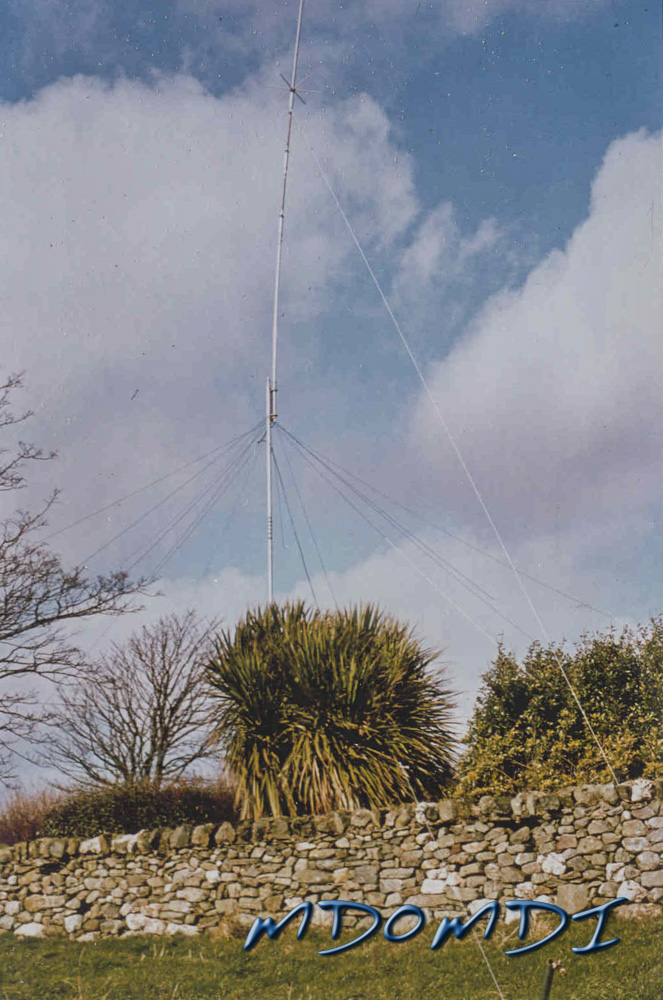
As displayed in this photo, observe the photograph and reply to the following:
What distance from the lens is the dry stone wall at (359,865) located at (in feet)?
26.2

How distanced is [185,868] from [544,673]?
194 inches

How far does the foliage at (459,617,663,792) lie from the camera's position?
29.3 feet

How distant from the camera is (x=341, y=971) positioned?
731 cm

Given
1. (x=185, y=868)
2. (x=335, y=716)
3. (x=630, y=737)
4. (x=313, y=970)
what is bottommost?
(x=313, y=970)

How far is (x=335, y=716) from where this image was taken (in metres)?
9.76

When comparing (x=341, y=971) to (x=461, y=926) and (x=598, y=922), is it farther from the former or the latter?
(x=598, y=922)

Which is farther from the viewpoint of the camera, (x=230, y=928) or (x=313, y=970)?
(x=230, y=928)

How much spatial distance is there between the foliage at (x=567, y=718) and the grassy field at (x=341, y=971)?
70.7 inches

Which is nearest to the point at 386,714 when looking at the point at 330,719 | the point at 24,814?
the point at 330,719

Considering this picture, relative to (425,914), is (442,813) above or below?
above

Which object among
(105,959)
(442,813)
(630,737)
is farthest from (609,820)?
(105,959)

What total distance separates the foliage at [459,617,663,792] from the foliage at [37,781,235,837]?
3.42 meters

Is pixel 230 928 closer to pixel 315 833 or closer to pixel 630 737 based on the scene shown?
pixel 315 833

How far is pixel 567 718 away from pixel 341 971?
12.4 ft
